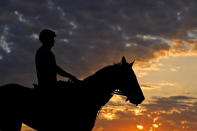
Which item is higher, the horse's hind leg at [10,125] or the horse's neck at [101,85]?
the horse's neck at [101,85]

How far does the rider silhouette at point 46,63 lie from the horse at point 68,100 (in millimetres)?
262

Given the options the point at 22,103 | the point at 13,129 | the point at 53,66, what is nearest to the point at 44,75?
the point at 53,66

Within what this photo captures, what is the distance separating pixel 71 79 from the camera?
11516mm

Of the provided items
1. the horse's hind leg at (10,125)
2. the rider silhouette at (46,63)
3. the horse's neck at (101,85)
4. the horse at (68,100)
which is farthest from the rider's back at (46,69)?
the horse's hind leg at (10,125)

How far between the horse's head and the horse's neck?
27cm

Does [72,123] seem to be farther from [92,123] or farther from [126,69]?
[126,69]

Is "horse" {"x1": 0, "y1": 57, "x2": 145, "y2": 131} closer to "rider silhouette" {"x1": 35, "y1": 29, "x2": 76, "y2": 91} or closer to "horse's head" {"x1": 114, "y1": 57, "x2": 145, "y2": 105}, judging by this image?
"horse's head" {"x1": 114, "y1": 57, "x2": 145, "y2": 105}

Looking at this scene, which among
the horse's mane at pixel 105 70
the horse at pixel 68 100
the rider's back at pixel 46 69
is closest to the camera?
the rider's back at pixel 46 69

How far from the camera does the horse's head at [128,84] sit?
11.6 meters

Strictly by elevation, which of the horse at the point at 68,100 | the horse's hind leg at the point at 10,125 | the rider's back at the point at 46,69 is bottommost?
the horse's hind leg at the point at 10,125

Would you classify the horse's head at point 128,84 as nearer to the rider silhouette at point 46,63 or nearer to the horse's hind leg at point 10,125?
the rider silhouette at point 46,63

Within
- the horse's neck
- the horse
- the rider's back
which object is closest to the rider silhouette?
the rider's back

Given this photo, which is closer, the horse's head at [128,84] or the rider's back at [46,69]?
the rider's back at [46,69]

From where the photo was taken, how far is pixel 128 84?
38.1 ft
